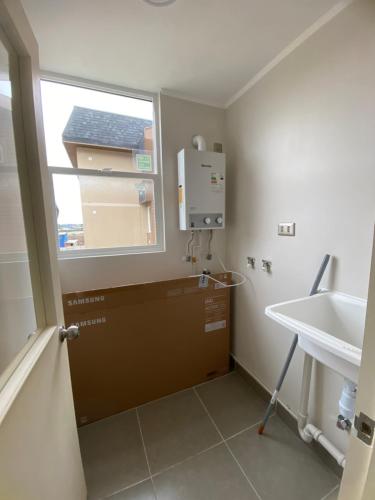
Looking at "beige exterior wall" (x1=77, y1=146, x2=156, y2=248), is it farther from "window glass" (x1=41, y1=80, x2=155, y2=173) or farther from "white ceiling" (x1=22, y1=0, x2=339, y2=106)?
"white ceiling" (x1=22, y1=0, x2=339, y2=106)

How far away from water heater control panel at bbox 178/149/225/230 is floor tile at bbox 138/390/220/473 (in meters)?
1.39

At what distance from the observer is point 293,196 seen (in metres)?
1.37

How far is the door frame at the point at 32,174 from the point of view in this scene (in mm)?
693

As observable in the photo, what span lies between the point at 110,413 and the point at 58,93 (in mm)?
2366

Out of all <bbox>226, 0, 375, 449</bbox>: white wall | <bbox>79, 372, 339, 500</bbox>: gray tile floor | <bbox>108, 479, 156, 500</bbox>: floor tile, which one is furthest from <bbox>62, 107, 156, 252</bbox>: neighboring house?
<bbox>108, 479, 156, 500</bbox>: floor tile

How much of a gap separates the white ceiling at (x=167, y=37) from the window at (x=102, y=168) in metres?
0.17

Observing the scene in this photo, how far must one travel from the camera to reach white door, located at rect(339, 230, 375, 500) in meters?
0.44

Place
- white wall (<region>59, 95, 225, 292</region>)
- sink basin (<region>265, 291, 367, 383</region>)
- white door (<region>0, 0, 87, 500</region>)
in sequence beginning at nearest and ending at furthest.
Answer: white door (<region>0, 0, 87, 500</region>) → sink basin (<region>265, 291, 367, 383</region>) → white wall (<region>59, 95, 225, 292</region>)

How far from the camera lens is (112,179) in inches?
67.2

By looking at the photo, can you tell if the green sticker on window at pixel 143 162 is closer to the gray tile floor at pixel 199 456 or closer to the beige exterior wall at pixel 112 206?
the beige exterior wall at pixel 112 206

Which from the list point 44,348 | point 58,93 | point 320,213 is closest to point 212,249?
point 320,213

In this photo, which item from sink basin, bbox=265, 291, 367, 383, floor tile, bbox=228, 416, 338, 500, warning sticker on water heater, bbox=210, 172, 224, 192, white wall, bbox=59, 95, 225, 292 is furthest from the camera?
warning sticker on water heater, bbox=210, 172, 224, 192

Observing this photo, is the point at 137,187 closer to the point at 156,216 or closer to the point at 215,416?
the point at 156,216

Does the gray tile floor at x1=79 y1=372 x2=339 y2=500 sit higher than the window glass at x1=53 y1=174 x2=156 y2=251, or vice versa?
the window glass at x1=53 y1=174 x2=156 y2=251
